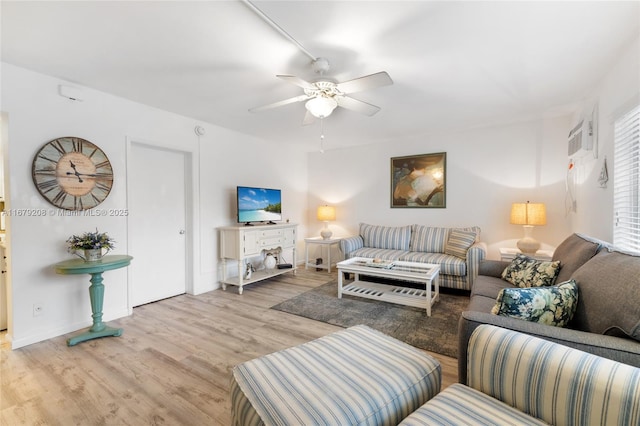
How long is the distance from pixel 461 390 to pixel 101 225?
337 cm

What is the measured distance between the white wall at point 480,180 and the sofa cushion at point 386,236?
12.2 inches

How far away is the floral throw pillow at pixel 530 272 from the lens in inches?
82.3

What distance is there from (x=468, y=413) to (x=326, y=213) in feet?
14.3

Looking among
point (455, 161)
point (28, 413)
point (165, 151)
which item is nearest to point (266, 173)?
point (165, 151)

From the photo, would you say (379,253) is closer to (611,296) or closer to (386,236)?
(386,236)

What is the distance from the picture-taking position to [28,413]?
1.60 metres

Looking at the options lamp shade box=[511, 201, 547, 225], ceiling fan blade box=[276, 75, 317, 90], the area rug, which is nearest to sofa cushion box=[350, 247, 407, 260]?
the area rug

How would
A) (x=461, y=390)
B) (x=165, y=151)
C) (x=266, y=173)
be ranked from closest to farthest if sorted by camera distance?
1. (x=461, y=390)
2. (x=165, y=151)
3. (x=266, y=173)

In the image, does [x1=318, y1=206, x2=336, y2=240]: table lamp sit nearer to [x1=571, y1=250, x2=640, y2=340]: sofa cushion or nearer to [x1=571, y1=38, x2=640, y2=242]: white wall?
[x1=571, y1=38, x2=640, y2=242]: white wall

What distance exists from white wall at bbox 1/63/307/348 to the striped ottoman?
244 cm

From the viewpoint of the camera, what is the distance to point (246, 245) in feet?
12.7

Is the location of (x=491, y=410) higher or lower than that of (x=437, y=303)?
higher

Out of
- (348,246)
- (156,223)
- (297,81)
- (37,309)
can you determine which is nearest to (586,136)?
(297,81)

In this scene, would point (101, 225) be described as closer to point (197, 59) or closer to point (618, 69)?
point (197, 59)
